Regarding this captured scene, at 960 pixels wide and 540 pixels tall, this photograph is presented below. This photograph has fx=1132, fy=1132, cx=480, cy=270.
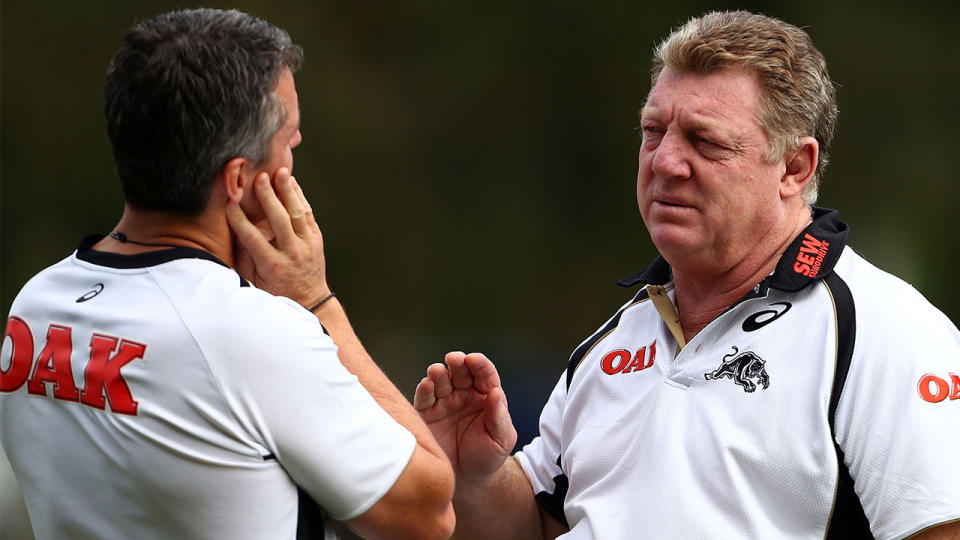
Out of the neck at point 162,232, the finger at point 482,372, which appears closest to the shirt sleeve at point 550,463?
the finger at point 482,372

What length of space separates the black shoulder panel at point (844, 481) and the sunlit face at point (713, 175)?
423 mm

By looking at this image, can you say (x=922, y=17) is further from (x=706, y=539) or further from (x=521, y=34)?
(x=706, y=539)

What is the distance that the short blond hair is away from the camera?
3.16 meters

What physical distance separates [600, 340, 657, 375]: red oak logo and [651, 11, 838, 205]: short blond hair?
0.64 meters

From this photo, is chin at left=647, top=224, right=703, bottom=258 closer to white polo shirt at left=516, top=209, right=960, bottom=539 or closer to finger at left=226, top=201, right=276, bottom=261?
white polo shirt at left=516, top=209, right=960, bottom=539

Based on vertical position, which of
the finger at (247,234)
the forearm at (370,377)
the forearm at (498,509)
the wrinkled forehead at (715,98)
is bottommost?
the forearm at (498,509)

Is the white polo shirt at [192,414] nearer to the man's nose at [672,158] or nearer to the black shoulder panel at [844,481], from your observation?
the black shoulder panel at [844,481]

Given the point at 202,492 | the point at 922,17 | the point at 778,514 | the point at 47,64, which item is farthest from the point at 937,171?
the point at 202,492

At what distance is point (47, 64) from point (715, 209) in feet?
40.4

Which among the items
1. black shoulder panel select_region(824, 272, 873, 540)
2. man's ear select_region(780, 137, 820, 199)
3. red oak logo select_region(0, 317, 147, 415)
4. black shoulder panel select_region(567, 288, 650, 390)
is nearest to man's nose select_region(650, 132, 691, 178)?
man's ear select_region(780, 137, 820, 199)

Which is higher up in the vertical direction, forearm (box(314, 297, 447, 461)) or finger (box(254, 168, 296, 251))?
finger (box(254, 168, 296, 251))

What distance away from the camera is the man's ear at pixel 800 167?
3.20 meters

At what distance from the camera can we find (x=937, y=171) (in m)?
13.7

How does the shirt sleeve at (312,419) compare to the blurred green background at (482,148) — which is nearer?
the shirt sleeve at (312,419)
